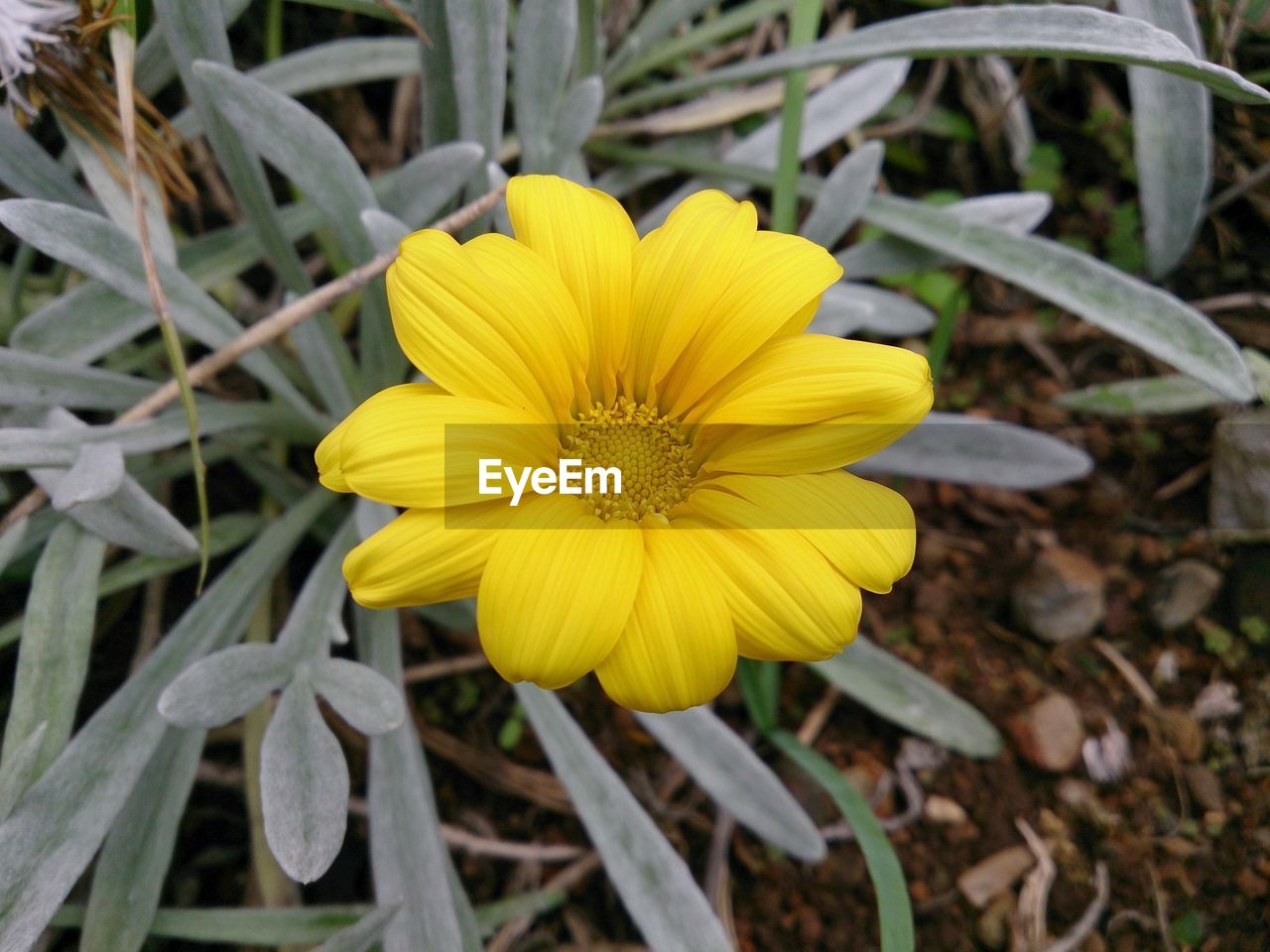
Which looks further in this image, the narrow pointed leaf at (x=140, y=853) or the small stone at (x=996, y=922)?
the small stone at (x=996, y=922)

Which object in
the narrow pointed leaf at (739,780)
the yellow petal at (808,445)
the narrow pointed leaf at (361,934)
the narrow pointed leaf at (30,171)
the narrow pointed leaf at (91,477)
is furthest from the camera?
the narrow pointed leaf at (739,780)

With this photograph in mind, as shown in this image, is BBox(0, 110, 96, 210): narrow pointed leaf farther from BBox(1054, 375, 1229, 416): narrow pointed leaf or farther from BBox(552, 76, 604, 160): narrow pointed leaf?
BBox(1054, 375, 1229, 416): narrow pointed leaf

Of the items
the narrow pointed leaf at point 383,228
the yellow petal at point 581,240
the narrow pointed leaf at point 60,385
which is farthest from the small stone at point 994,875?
the narrow pointed leaf at point 60,385

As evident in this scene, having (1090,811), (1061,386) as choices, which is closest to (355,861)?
(1090,811)

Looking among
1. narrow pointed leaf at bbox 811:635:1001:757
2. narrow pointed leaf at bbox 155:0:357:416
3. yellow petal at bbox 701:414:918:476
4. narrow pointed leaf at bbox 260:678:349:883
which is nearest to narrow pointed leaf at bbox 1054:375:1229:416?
narrow pointed leaf at bbox 811:635:1001:757

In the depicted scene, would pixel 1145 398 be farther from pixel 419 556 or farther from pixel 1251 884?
pixel 419 556

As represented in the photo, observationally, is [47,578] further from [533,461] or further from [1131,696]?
[1131,696]

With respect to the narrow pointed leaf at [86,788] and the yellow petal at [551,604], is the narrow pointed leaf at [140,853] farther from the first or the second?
the yellow petal at [551,604]
